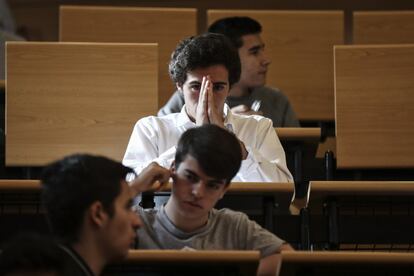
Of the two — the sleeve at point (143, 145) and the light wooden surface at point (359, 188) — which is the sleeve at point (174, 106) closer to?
the sleeve at point (143, 145)

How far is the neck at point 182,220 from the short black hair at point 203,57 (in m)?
0.63

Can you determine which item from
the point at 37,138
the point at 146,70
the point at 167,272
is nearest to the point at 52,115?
the point at 37,138

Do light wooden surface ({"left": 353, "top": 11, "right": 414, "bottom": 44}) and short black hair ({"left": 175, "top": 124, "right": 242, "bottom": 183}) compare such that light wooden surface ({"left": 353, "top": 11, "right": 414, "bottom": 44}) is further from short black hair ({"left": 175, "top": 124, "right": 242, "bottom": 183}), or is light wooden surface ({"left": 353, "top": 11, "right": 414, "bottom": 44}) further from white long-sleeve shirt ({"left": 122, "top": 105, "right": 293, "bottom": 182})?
short black hair ({"left": 175, "top": 124, "right": 242, "bottom": 183})

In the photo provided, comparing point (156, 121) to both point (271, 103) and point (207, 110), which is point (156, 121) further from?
point (271, 103)

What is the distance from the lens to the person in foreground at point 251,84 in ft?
10.0

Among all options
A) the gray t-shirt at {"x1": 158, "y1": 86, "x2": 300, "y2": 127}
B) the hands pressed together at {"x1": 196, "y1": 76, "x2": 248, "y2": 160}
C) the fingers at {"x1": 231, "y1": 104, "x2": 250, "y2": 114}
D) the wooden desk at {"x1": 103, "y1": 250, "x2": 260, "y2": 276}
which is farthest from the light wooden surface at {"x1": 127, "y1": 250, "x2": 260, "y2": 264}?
the gray t-shirt at {"x1": 158, "y1": 86, "x2": 300, "y2": 127}

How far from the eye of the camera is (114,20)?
3.30 metres

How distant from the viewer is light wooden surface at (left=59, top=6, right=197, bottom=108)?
10.8 ft

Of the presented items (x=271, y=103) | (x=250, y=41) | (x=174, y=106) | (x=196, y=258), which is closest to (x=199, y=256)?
(x=196, y=258)

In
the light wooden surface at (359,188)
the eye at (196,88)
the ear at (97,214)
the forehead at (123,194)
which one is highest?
the eye at (196,88)

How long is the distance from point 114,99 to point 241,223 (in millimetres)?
750

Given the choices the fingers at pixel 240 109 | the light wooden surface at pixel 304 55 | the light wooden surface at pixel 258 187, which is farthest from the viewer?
the light wooden surface at pixel 304 55

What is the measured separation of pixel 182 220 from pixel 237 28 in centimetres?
126

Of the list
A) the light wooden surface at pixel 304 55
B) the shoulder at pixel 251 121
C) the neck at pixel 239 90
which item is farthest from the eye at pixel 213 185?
the light wooden surface at pixel 304 55
